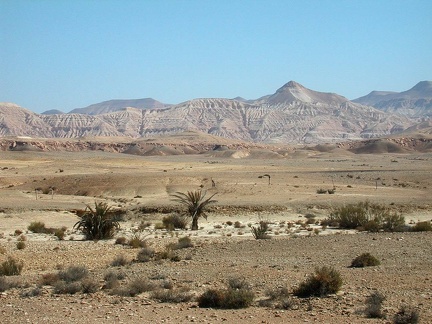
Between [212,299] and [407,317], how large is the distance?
12.8ft

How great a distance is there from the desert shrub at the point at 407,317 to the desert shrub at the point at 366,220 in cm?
1570

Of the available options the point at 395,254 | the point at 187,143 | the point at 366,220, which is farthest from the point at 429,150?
the point at 395,254

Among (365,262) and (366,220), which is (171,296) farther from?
(366,220)

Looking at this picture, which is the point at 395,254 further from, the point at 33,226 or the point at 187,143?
the point at 187,143

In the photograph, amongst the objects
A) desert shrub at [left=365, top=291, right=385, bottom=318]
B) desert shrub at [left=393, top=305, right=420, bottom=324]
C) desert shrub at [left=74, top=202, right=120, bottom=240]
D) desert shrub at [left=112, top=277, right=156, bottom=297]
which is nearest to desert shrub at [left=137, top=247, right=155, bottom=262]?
desert shrub at [left=112, top=277, right=156, bottom=297]

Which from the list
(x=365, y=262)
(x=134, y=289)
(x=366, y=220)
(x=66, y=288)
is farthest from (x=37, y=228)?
(x=365, y=262)

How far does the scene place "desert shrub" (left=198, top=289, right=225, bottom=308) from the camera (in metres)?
13.1

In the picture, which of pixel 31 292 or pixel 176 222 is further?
pixel 176 222

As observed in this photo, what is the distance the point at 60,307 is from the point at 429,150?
169614mm

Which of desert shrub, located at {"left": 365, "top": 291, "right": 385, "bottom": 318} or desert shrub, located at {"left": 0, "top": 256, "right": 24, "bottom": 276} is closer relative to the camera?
desert shrub, located at {"left": 365, "top": 291, "right": 385, "bottom": 318}

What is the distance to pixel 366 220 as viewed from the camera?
30031 millimetres

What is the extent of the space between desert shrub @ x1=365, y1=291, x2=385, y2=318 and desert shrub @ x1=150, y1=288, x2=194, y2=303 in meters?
3.76

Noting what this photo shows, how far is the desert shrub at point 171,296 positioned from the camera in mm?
13641

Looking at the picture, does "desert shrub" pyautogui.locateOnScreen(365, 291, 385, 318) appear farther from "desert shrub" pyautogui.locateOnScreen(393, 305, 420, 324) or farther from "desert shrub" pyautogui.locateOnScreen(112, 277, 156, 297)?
"desert shrub" pyautogui.locateOnScreen(112, 277, 156, 297)
